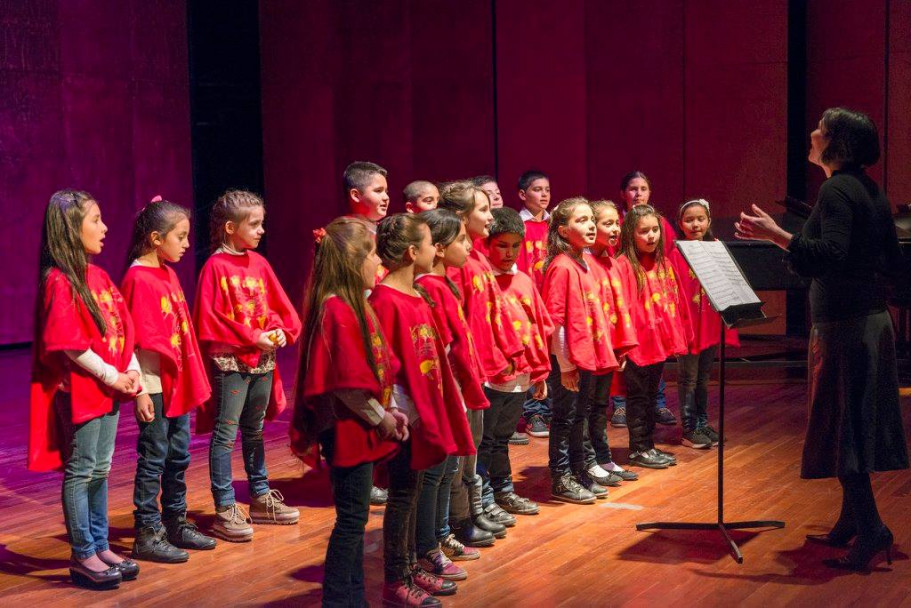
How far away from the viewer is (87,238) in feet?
12.2

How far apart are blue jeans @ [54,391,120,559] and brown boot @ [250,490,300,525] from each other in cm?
86

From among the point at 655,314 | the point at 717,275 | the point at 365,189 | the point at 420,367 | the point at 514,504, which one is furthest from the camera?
the point at 655,314

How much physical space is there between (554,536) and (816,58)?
693 centimetres

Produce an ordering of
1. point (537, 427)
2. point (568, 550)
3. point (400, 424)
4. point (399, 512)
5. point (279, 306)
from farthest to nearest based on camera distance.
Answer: point (537, 427), point (279, 306), point (568, 550), point (399, 512), point (400, 424)

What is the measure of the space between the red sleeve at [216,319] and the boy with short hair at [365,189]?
0.84 meters

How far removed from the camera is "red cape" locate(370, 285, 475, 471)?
10.9 ft

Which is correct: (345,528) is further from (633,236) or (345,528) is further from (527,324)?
(633,236)

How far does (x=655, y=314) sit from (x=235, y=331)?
2.26 meters

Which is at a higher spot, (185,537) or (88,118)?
(88,118)

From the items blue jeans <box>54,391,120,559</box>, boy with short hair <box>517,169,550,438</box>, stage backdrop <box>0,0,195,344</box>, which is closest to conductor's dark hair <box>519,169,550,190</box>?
boy with short hair <box>517,169,550,438</box>

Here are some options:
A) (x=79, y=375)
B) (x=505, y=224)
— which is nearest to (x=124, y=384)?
(x=79, y=375)

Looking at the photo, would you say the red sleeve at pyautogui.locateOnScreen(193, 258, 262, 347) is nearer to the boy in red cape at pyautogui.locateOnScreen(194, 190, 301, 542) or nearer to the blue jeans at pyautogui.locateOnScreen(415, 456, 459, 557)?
the boy in red cape at pyautogui.locateOnScreen(194, 190, 301, 542)

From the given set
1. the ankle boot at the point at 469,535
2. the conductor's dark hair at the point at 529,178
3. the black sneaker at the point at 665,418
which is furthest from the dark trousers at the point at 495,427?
the conductor's dark hair at the point at 529,178

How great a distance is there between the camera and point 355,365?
10.2ft
